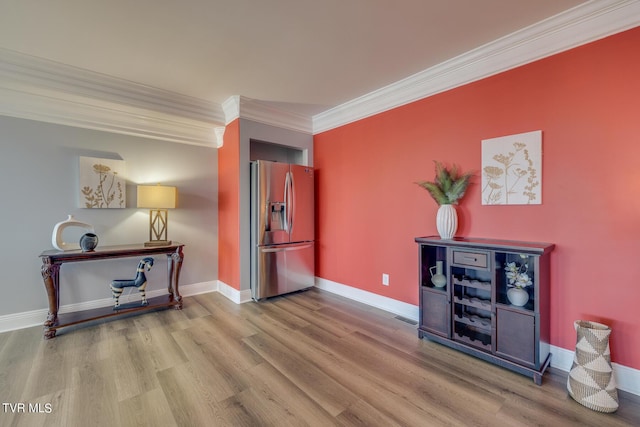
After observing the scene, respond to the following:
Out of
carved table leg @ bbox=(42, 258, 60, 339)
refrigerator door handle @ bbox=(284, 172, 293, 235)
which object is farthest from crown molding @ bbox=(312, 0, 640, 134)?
carved table leg @ bbox=(42, 258, 60, 339)

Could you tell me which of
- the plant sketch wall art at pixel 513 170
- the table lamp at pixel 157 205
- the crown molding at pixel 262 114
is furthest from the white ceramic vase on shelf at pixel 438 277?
the table lamp at pixel 157 205

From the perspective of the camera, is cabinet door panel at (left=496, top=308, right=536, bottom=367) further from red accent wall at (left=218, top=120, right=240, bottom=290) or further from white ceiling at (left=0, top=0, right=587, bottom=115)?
red accent wall at (left=218, top=120, right=240, bottom=290)

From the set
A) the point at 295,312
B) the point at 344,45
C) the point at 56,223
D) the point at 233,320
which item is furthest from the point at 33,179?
the point at 344,45

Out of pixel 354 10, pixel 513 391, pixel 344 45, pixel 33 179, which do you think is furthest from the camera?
pixel 33 179

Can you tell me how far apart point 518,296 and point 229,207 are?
327 centimetres

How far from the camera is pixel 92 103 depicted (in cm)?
290

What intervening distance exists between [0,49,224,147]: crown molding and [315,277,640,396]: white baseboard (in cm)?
283

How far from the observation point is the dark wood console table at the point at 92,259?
2.43 metres

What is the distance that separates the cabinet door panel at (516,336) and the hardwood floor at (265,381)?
5.8 inches

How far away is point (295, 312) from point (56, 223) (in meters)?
2.75

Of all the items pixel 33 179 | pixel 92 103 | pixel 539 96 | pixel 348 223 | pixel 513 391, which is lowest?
pixel 513 391

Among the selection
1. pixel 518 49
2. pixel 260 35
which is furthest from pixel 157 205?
pixel 518 49

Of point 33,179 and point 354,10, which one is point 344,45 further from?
point 33,179

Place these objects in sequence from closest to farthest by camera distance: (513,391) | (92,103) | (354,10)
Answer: (513,391)
(354,10)
(92,103)
